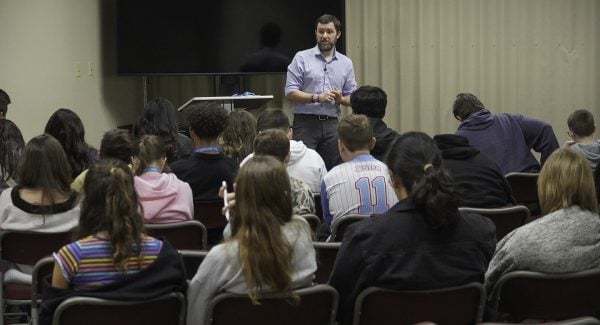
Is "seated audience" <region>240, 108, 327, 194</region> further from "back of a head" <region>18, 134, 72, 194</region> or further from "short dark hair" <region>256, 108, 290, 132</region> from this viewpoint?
"back of a head" <region>18, 134, 72, 194</region>

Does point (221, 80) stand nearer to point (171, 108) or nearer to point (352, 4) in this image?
point (352, 4)

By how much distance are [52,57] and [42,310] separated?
4.97 meters

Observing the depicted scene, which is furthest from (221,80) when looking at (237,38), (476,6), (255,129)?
(255,129)

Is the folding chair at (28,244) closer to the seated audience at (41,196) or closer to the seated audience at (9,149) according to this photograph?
the seated audience at (41,196)

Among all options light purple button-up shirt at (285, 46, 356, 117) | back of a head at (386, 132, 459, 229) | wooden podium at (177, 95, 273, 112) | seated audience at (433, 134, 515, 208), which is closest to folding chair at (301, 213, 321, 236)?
seated audience at (433, 134, 515, 208)

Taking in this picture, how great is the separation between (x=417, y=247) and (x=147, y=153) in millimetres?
→ 1809

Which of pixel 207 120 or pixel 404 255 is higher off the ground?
pixel 207 120

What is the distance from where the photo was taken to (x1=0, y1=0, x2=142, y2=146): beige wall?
7.03 meters

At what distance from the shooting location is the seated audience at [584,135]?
5.66 meters

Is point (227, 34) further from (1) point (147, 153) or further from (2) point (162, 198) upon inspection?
(2) point (162, 198)

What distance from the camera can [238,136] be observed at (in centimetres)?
527

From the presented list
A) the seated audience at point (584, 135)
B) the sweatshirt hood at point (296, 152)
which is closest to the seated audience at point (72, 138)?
the sweatshirt hood at point (296, 152)

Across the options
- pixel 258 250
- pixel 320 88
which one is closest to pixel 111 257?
pixel 258 250

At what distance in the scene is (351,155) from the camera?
4.37 m
